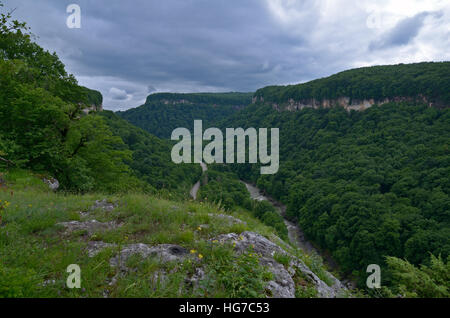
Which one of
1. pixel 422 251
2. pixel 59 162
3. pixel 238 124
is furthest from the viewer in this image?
pixel 238 124

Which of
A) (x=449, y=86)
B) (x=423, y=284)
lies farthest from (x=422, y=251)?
(x=449, y=86)

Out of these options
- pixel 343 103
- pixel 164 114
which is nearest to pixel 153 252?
pixel 343 103

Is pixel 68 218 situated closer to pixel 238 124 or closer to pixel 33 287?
pixel 33 287

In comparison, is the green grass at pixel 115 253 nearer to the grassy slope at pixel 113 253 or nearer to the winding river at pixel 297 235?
the grassy slope at pixel 113 253

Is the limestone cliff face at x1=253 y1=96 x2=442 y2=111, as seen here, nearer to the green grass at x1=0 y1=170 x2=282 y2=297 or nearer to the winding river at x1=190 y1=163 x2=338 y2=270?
the winding river at x1=190 y1=163 x2=338 y2=270

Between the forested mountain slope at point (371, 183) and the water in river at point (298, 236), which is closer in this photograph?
the forested mountain slope at point (371, 183)

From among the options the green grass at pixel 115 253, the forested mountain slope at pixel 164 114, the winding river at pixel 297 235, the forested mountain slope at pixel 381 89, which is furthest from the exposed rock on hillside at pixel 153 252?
the forested mountain slope at pixel 164 114
